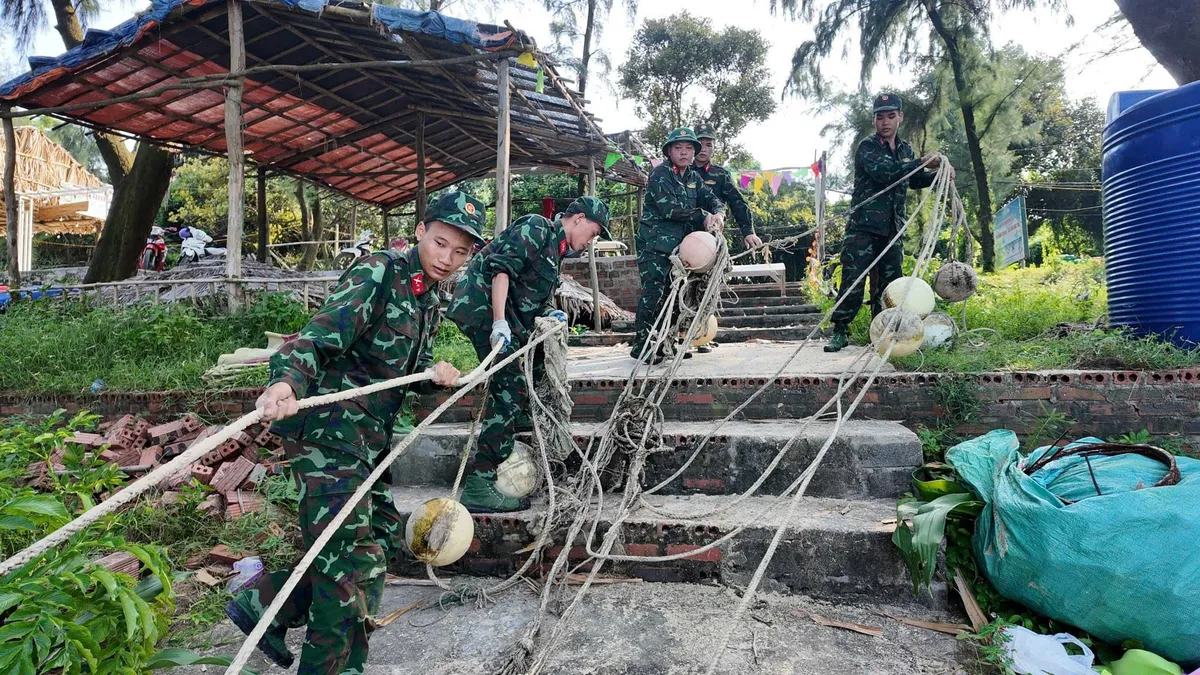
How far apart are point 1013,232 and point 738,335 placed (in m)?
2.78

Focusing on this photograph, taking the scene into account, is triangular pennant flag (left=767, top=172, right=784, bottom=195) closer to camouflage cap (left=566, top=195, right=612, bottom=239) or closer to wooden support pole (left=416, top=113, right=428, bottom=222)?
wooden support pole (left=416, top=113, right=428, bottom=222)

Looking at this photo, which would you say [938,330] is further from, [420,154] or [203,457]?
[420,154]

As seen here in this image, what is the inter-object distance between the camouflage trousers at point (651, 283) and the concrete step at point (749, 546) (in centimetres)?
181

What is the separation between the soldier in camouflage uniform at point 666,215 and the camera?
4656mm

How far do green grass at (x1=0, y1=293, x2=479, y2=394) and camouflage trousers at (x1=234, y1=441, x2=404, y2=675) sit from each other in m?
2.32

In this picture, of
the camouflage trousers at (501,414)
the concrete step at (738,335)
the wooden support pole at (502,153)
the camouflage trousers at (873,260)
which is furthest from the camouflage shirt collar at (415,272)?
the concrete step at (738,335)

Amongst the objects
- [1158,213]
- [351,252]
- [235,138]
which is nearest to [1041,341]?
[1158,213]

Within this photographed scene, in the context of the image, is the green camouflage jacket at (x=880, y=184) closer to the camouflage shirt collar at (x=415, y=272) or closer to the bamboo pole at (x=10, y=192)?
the camouflage shirt collar at (x=415, y=272)

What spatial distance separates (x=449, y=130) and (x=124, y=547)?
9126 mm

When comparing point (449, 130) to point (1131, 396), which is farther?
point (449, 130)

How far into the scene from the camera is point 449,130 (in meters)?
10.1

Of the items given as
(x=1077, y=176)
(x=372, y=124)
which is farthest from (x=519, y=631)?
(x=1077, y=176)

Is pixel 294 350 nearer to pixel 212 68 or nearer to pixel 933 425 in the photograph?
pixel 933 425

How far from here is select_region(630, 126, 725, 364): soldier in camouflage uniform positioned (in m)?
4.66
